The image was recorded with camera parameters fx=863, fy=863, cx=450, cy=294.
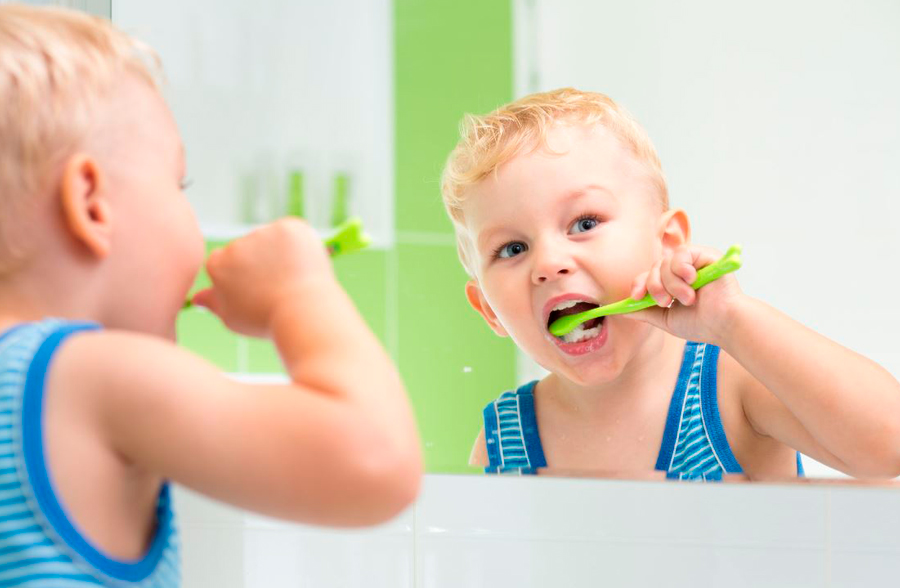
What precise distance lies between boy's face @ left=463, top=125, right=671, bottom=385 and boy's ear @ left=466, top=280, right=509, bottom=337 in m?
0.02

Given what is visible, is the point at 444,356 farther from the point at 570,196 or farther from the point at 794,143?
the point at 794,143

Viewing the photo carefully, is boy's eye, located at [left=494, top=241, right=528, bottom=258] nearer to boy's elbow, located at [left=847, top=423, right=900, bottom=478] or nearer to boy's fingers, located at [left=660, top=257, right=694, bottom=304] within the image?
boy's fingers, located at [left=660, top=257, right=694, bottom=304]

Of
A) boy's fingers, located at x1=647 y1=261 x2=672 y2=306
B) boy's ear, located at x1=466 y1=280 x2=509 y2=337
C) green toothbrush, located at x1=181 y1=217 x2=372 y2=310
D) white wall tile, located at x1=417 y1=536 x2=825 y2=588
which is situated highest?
green toothbrush, located at x1=181 y1=217 x2=372 y2=310

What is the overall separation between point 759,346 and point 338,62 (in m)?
0.63

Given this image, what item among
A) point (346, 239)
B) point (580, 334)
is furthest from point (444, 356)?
point (346, 239)

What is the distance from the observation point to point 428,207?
100 centimetres

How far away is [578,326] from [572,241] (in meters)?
0.08

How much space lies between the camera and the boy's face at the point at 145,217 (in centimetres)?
50

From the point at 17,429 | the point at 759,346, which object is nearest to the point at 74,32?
the point at 17,429

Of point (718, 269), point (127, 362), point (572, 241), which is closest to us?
point (127, 362)

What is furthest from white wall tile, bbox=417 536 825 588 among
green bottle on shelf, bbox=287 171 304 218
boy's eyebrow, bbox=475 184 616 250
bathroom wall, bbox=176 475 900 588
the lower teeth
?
green bottle on shelf, bbox=287 171 304 218

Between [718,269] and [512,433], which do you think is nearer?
[718,269]

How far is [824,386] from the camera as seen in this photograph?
2.48ft

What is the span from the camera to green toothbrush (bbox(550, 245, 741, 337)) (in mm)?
729
